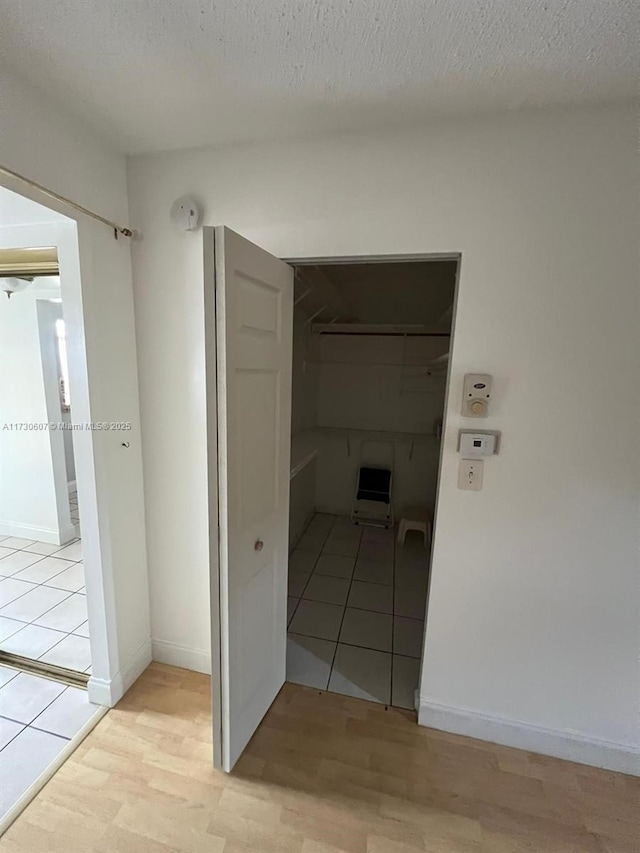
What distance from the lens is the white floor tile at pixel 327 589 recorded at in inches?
103

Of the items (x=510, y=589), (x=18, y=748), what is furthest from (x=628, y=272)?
(x=18, y=748)

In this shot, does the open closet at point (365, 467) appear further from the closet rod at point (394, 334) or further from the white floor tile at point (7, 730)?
the white floor tile at point (7, 730)

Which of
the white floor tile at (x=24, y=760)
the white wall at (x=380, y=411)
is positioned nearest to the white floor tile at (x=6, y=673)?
the white floor tile at (x=24, y=760)

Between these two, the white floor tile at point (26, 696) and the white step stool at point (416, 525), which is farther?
the white step stool at point (416, 525)

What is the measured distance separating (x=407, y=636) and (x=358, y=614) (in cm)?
33

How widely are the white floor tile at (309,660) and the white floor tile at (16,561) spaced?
7.29ft

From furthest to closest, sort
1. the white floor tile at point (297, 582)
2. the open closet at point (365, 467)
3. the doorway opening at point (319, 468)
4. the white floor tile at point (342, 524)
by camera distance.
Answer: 1. the white floor tile at point (342, 524)
2. the white floor tile at point (297, 582)
3. the open closet at point (365, 467)
4. the doorway opening at point (319, 468)

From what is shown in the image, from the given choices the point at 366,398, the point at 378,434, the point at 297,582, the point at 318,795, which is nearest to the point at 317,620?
the point at 297,582

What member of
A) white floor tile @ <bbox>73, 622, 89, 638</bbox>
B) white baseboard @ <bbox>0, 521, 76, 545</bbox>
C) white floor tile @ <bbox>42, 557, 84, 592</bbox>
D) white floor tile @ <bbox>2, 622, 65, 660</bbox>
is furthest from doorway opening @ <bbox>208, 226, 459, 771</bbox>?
white baseboard @ <bbox>0, 521, 76, 545</bbox>

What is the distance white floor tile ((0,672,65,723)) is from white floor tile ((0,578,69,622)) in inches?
21.4

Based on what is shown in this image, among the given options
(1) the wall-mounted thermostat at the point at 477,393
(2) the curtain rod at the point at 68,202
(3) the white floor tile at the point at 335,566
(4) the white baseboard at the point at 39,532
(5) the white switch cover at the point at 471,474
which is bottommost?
(3) the white floor tile at the point at 335,566

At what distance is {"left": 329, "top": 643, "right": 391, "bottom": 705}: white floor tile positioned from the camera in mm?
1890

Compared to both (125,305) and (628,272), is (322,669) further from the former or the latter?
(628,272)

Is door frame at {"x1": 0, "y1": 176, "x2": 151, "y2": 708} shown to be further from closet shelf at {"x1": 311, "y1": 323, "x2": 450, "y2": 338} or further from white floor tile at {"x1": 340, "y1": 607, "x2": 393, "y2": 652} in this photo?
closet shelf at {"x1": 311, "y1": 323, "x2": 450, "y2": 338}
